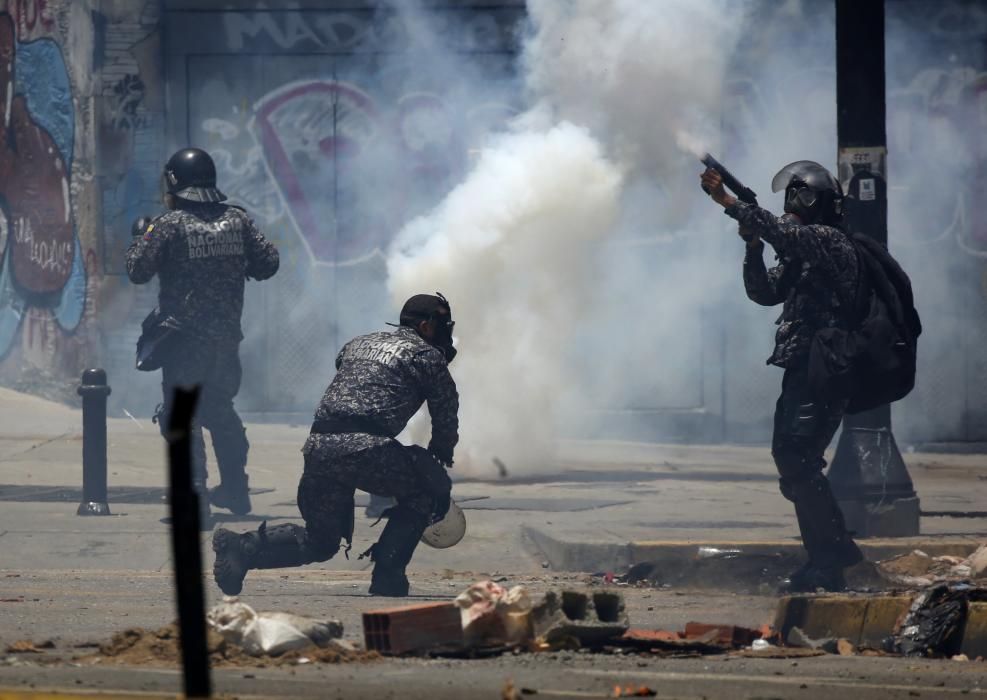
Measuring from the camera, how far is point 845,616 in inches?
222

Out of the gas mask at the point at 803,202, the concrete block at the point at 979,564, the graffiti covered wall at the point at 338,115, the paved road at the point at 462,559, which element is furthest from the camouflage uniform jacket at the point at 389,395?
the graffiti covered wall at the point at 338,115

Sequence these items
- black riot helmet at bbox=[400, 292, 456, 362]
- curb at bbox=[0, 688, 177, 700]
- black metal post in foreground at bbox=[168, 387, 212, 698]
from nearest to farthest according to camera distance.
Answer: black metal post in foreground at bbox=[168, 387, 212, 698] → curb at bbox=[0, 688, 177, 700] → black riot helmet at bbox=[400, 292, 456, 362]

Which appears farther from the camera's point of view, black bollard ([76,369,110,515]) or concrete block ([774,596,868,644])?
black bollard ([76,369,110,515])

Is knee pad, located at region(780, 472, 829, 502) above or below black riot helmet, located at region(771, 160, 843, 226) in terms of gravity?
below

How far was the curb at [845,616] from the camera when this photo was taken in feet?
18.3

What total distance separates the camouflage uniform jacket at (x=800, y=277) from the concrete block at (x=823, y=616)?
1.07 metres

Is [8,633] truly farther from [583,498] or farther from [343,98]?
[343,98]

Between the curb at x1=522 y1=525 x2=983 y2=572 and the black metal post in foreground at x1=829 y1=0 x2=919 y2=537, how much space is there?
0.26 meters

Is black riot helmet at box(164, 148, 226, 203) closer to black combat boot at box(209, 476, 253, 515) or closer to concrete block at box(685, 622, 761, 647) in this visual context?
black combat boot at box(209, 476, 253, 515)

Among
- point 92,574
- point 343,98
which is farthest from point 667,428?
point 92,574

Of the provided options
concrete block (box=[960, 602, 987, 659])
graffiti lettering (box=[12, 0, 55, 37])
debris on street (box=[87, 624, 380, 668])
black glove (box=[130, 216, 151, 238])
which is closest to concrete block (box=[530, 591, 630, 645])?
debris on street (box=[87, 624, 380, 668])

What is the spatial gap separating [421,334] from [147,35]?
23.6ft

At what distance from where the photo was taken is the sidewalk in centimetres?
707

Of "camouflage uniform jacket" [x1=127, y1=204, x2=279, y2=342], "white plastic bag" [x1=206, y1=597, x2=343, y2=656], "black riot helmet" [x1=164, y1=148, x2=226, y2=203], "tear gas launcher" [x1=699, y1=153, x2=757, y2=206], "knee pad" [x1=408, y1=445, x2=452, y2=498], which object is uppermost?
"black riot helmet" [x1=164, y1=148, x2=226, y2=203]
